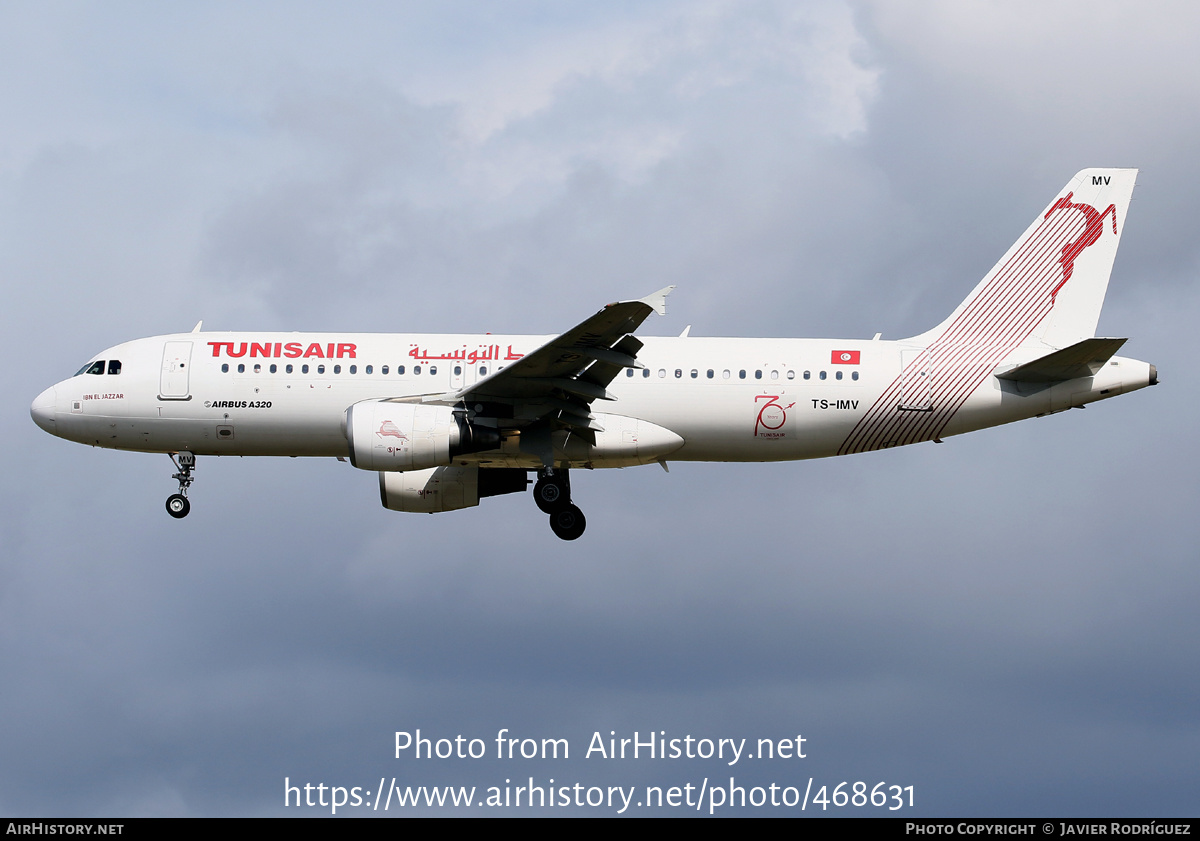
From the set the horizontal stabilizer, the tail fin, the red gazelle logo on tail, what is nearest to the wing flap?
the tail fin

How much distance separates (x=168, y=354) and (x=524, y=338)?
903 cm

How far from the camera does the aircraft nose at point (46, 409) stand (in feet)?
123

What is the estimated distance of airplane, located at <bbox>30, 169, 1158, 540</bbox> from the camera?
35.8 m

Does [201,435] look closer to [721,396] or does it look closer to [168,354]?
[168,354]

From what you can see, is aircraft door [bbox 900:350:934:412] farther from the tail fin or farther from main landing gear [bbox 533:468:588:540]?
main landing gear [bbox 533:468:588:540]

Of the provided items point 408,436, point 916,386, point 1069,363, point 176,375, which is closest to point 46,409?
point 176,375

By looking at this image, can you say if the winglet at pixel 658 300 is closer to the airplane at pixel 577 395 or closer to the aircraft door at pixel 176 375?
the airplane at pixel 577 395

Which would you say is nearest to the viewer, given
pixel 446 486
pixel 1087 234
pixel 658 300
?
pixel 658 300

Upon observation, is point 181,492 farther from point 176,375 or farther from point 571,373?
point 571,373

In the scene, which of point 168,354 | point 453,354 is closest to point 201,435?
point 168,354

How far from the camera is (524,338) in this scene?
37.1 meters

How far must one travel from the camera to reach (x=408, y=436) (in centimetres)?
3438

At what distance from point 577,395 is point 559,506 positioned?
3634 millimetres

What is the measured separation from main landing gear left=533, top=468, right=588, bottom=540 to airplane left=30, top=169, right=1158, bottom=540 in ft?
0.13
